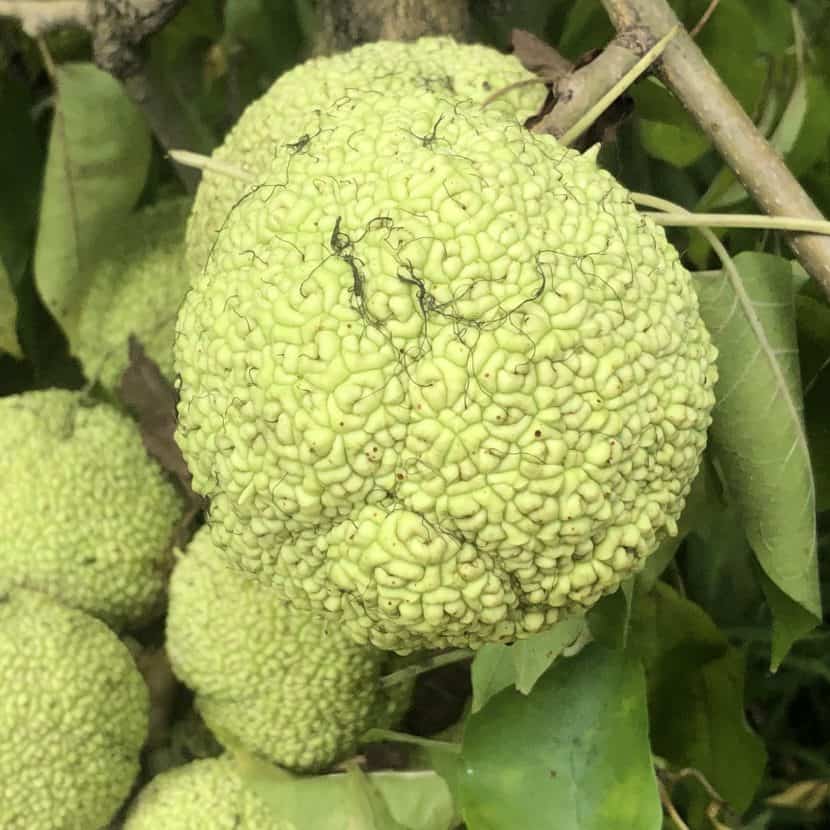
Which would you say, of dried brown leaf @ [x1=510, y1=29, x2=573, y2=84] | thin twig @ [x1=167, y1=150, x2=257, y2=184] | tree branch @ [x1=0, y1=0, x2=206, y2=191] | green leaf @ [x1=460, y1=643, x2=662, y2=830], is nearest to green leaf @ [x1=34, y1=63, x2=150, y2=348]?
tree branch @ [x1=0, y1=0, x2=206, y2=191]

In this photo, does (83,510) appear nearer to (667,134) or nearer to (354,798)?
(354,798)

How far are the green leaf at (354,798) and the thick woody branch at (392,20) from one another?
71 centimetres

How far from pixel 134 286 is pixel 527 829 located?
2.30 ft

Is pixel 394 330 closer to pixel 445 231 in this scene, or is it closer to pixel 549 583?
pixel 445 231

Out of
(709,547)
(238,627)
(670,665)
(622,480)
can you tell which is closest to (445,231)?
(622,480)

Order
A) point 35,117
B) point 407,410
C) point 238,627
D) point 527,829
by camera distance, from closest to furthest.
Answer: point 407,410, point 527,829, point 238,627, point 35,117

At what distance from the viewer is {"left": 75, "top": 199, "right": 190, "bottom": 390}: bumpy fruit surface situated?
113 centimetres

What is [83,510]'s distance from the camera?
3.27 feet

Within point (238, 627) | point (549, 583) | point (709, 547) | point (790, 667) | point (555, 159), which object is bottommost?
point (790, 667)

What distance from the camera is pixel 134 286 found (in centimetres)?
115

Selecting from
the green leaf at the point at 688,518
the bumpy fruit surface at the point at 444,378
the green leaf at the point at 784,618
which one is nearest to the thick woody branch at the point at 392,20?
the bumpy fruit surface at the point at 444,378

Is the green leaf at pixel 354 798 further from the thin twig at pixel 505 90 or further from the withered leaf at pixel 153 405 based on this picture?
the thin twig at pixel 505 90

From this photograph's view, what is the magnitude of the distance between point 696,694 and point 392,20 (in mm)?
734

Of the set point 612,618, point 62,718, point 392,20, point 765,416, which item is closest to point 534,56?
point 392,20
